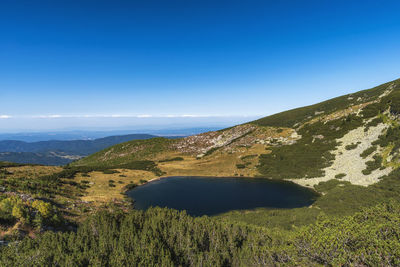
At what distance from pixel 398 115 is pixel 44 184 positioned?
325ft

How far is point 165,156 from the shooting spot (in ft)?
343

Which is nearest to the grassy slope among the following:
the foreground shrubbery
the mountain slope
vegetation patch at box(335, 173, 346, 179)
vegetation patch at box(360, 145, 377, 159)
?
the mountain slope

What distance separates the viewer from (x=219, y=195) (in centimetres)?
4800

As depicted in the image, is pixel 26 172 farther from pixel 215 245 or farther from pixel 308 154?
pixel 308 154

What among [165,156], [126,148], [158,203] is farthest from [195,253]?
[126,148]

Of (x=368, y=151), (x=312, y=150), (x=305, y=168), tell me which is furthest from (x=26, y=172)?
(x=368, y=151)

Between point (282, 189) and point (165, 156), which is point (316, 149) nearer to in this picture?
point (282, 189)

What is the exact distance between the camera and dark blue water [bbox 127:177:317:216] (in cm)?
4131

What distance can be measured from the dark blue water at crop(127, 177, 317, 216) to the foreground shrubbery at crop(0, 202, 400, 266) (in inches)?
651

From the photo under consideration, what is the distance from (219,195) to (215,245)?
27.8 meters

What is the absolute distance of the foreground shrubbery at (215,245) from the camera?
12.7 m

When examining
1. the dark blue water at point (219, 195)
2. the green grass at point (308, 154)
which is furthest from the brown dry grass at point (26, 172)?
the green grass at point (308, 154)

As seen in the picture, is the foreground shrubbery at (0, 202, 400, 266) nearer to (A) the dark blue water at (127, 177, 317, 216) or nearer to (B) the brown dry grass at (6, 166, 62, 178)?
(A) the dark blue water at (127, 177, 317, 216)

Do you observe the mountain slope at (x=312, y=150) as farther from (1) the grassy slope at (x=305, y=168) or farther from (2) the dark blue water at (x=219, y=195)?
(2) the dark blue water at (x=219, y=195)
